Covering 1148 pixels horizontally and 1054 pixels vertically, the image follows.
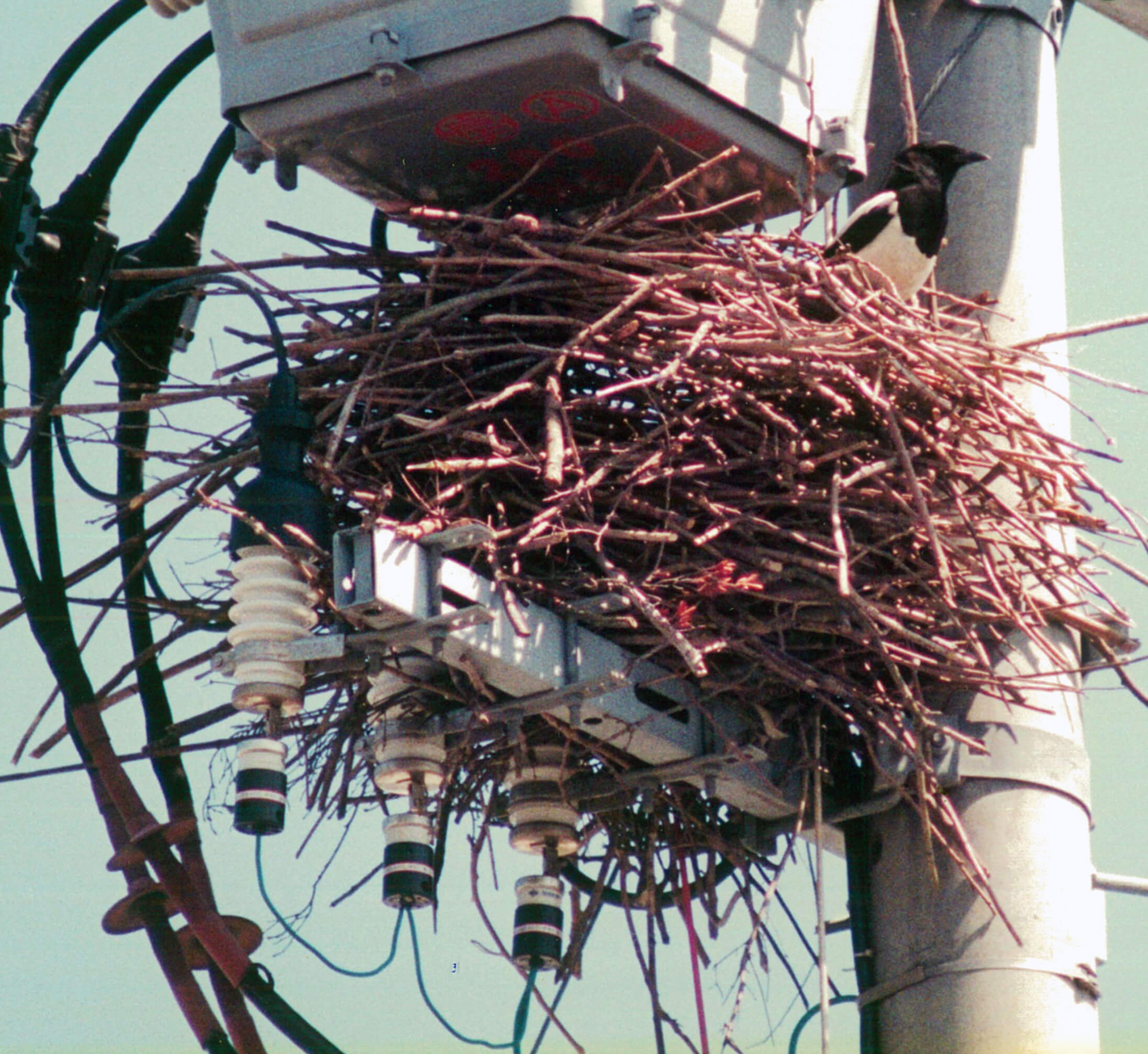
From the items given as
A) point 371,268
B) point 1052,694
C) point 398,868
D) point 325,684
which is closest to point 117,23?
point 371,268

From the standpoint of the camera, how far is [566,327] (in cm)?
474

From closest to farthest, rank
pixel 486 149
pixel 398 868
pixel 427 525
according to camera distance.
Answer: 1. pixel 427 525
2. pixel 398 868
3. pixel 486 149

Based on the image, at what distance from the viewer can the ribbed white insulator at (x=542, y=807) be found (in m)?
4.54

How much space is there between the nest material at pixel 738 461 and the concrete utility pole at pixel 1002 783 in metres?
0.12

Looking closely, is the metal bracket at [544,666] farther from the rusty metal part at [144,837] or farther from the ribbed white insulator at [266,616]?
the rusty metal part at [144,837]

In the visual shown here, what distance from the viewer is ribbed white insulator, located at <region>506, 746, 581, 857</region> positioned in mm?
4535

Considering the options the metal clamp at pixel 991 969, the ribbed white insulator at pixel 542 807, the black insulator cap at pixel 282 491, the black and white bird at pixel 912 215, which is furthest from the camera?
the black and white bird at pixel 912 215

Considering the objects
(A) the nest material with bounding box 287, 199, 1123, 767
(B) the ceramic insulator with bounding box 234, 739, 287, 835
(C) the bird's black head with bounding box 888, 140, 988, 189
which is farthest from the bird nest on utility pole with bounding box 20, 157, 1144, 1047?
(B) the ceramic insulator with bounding box 234, 739, 287, 835

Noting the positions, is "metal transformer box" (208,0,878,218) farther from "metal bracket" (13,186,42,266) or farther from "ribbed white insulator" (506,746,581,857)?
"ribbed white insulator" (506,746,581,857)

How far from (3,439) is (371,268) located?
0.82m

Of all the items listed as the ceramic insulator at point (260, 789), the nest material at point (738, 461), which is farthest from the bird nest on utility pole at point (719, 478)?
the ceramic insulator at point (260, 789)

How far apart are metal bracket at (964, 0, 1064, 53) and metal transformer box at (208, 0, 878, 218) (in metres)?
0.29

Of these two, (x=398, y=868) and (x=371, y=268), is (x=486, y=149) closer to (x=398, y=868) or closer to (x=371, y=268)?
(x=371, y=268)

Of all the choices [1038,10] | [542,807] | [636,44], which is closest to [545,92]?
[636,44]
